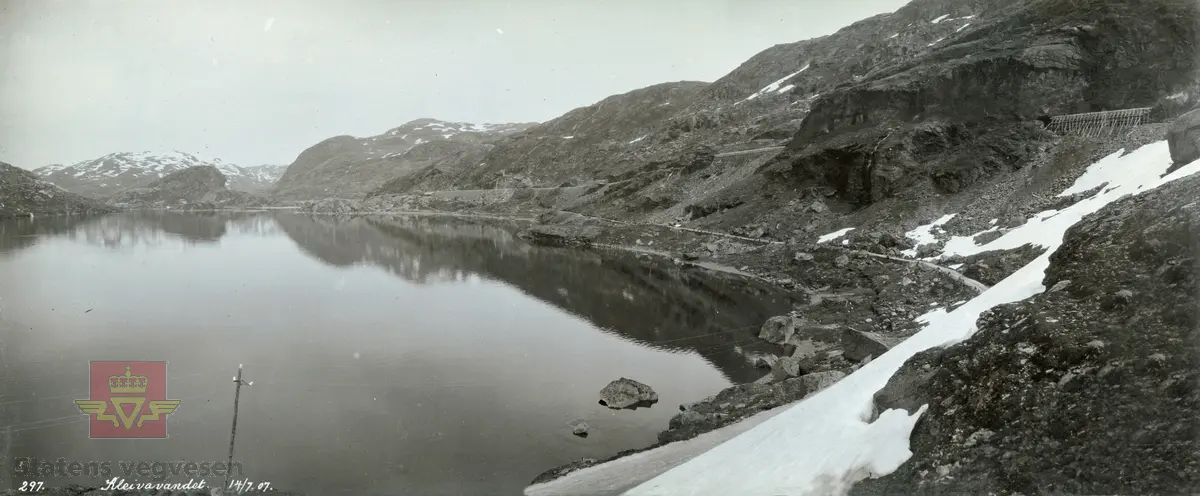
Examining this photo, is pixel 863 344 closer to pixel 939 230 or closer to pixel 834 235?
pixel 939 230

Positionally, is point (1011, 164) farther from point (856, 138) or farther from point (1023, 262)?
point (1023, 262)

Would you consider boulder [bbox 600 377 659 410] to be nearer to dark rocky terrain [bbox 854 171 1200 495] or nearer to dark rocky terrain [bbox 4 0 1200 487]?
dark rocky terrain [bbox 4 0 1200 487]

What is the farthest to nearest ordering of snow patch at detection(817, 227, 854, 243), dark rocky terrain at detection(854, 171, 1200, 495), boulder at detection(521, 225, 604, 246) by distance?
boulder at detection(521, 225, 604, 246)
snow patch at detection(817, 227, 854, 243)
dark rocky terrain at detection(854, 171, 1200, 495)

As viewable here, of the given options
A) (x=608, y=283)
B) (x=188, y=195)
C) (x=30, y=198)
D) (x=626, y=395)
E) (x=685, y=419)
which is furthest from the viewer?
(x=188, y=195)

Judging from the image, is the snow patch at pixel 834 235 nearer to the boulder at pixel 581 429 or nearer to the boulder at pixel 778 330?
the boulder at pixel 778 330

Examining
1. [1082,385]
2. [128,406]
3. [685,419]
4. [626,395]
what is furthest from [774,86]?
[1082,385]

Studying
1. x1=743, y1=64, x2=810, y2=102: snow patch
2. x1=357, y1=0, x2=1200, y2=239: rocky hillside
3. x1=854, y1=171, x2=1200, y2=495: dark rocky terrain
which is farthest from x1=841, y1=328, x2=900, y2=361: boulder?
x1=743, y1=64, x2=810, y2=102: snow patch

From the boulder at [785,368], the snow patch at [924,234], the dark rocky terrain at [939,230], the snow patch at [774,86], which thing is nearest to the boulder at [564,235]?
the dark rocky terrain at [939,230]
